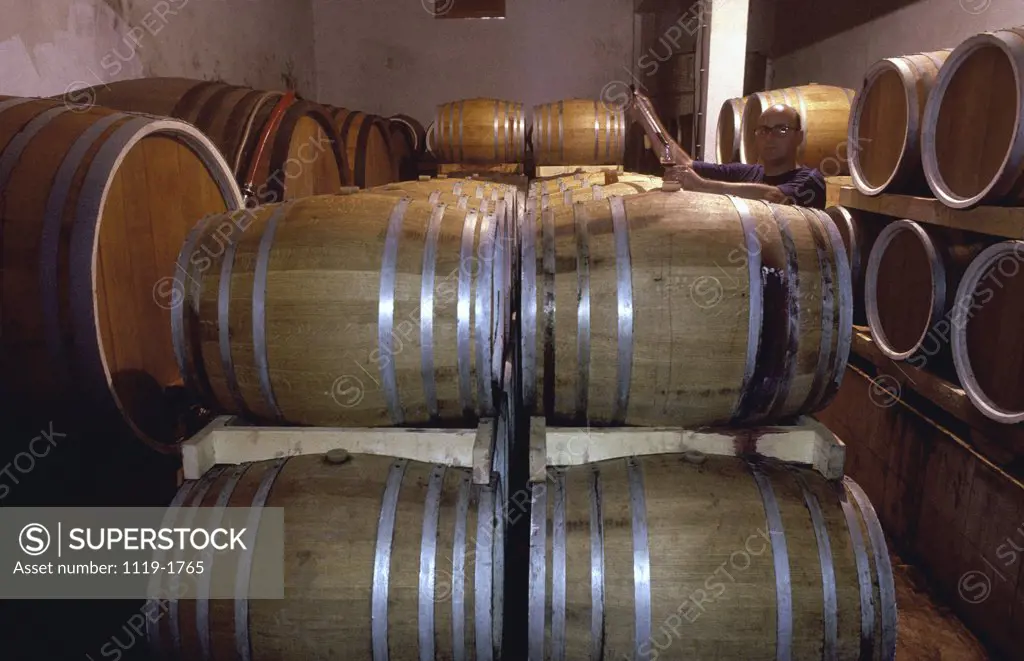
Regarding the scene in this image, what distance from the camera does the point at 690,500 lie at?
1.87 m

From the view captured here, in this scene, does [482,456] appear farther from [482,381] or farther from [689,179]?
[689,179]

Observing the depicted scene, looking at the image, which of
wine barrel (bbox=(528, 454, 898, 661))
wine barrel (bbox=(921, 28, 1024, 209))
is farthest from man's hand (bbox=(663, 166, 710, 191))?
wine barrel (bbox=(528, 454, 898, 661))

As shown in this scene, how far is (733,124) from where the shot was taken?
606cm

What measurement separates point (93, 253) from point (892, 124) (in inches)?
148

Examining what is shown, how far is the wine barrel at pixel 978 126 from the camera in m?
2.54

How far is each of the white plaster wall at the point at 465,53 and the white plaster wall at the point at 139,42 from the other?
1.55 m

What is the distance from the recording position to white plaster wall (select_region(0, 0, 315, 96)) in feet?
10.8

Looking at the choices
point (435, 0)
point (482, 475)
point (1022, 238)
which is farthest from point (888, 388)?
point (435, 0)

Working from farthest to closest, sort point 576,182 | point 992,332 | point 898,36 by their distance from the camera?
point 898,36, point 576,182, point 992,332

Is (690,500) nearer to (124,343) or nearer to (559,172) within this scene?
(124,343)
